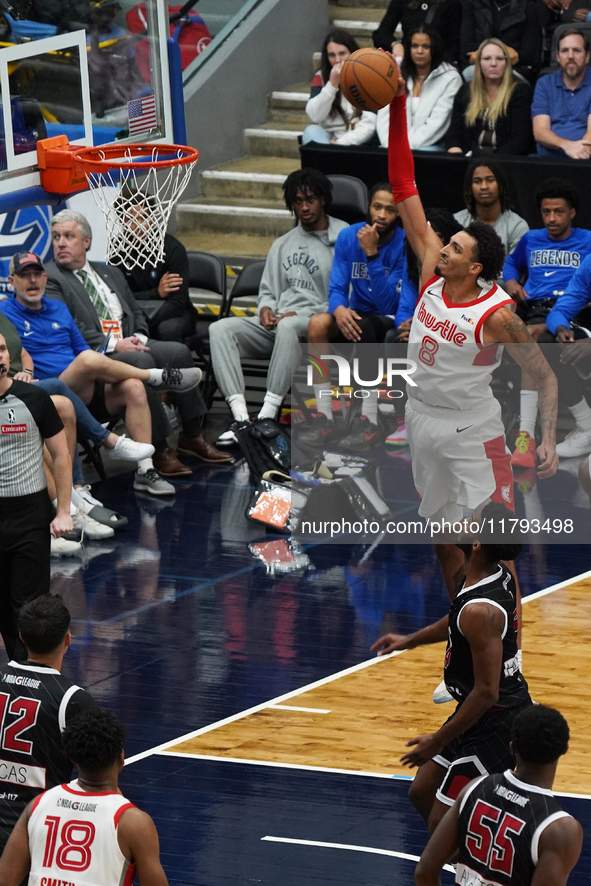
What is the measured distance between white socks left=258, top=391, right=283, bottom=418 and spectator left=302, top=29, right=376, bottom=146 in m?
2.72

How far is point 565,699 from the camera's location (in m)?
6.09

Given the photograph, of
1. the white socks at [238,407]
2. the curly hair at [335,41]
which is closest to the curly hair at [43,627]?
the white socks at [238,407]

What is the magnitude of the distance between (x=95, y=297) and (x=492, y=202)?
292cm

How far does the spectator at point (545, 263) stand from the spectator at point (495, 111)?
1327 mm

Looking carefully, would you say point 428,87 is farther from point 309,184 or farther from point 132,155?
point 132,155

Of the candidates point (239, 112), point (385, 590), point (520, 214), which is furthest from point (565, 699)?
point (239, 112)

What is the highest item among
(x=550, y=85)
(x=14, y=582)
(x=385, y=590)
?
(x=550, y=85)

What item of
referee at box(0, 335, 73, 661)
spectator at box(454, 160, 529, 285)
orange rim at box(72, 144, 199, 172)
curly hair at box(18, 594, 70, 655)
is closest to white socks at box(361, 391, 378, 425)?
spectator at box(454, 160, 529, 285)

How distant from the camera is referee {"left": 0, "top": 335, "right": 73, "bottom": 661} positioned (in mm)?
5762

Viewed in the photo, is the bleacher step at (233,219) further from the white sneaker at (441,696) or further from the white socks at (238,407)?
the white sneaker at (441,696)

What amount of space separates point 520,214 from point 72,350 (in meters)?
3.86

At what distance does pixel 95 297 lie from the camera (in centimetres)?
950

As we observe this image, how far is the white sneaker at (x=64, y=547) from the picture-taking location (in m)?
8.16

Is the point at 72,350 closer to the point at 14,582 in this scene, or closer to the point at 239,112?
the point at 14,582
